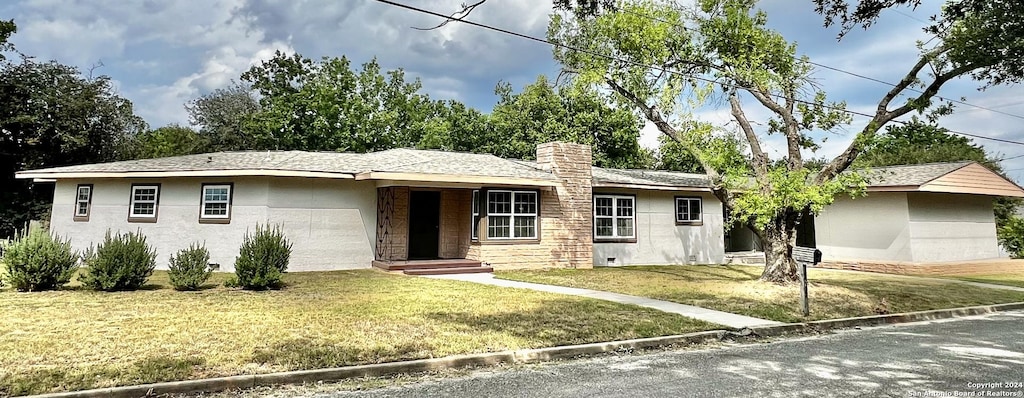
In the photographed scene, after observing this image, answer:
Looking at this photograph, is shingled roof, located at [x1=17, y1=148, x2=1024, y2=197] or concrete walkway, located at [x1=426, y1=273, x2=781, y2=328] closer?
concrete walkway, located at [x1=426, y1=273, x2=781, y2=328]

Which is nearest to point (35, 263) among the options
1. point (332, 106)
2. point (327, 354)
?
point (327, 354)

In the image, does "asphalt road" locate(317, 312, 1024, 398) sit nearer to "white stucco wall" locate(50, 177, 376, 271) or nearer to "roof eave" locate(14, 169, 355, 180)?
"roof eave" locate(14, 169, 355, 180)

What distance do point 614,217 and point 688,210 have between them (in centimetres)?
305

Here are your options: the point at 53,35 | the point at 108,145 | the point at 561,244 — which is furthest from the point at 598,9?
the point at 108,145

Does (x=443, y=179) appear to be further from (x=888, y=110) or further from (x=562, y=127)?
(x=562, y=127)

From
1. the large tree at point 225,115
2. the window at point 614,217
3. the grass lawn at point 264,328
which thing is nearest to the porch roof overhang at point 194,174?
the grass lawn at point 264,328

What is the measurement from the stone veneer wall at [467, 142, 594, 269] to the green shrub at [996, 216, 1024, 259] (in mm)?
17075

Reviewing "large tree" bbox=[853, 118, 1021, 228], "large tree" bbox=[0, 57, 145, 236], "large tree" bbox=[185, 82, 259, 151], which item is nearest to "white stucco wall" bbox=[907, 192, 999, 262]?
"large tree" bbox=[853, 118, 1021, 228]

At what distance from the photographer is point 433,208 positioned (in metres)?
15.3

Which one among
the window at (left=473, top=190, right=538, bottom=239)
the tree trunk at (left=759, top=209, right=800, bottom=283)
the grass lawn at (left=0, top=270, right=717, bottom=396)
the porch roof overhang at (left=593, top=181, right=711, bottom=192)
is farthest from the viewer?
the porch roof overhang at (left=593, top=181, right=711, bottom=192)

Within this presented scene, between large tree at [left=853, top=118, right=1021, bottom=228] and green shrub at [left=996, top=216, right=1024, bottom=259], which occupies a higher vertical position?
large tree at [left=853, top=118, right=1021, bottom=228]

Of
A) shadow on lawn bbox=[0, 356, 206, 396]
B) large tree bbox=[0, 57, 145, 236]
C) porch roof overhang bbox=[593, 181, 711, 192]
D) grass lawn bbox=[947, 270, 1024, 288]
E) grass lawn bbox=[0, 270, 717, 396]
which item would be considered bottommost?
shadow on lawn bbox=[0, 356, 206, 396]

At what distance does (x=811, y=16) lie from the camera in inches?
326

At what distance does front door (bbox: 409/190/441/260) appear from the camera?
49.1 ft
